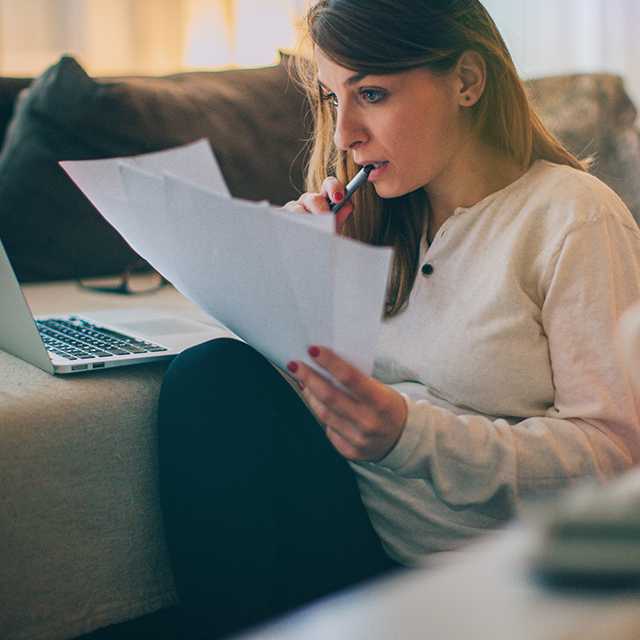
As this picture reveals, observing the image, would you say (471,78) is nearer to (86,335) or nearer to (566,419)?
(566,419)

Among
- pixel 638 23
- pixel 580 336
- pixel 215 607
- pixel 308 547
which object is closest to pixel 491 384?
pixel 580 336

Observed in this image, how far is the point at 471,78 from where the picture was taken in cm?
72

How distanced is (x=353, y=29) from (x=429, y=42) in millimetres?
78

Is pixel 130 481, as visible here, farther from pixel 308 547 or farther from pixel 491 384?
pixel 491 384

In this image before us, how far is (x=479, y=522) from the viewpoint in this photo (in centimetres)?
63

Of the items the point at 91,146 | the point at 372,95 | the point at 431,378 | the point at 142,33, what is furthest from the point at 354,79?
the point at 142,33

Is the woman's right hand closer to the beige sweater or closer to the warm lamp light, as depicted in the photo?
the beige sweater

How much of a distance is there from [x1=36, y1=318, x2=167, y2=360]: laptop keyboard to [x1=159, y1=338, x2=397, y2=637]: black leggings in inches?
3.4

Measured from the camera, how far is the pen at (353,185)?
77cm

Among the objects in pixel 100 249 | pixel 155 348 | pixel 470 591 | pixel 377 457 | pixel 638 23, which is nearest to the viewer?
pixel 470 591

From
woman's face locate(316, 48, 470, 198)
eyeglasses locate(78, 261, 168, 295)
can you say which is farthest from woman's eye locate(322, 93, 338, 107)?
eyeglasses locate(78, 261, 168, 295)

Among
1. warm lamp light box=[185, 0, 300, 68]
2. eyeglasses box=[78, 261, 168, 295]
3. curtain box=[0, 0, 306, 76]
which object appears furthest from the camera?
warm lamp light box=[185, 0, 300, 68]

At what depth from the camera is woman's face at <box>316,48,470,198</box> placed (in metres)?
0.69

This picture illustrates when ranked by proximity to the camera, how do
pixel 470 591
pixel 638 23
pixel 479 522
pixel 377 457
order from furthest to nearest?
1. pixel 638 23
2. pixel 479 522
3. pixel 377 457
4. pixel 470 591
